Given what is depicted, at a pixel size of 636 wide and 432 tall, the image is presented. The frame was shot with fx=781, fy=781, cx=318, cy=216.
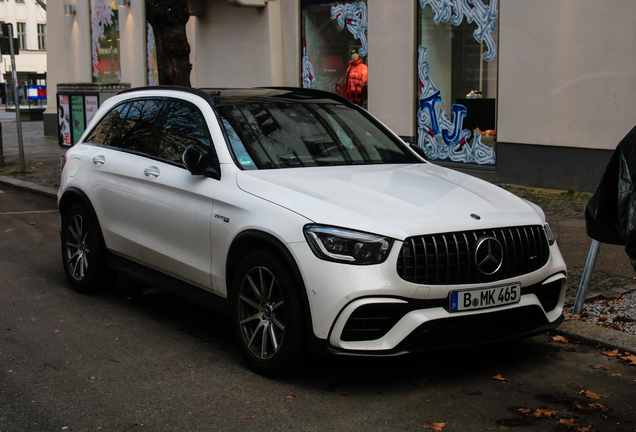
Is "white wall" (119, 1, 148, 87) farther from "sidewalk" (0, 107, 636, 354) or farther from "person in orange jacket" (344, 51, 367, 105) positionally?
"person in orange jacket" (344, 51, 367, 105)

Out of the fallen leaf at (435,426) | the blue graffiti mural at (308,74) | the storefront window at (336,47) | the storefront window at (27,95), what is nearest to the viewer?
the fallen leaf at (435,426)

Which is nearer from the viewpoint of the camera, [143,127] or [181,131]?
[181,131]

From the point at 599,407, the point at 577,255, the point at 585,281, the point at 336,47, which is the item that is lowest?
the point at 599,407

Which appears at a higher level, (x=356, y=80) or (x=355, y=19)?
(x=355, y=19)

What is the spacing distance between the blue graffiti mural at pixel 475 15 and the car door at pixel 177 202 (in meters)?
7.99

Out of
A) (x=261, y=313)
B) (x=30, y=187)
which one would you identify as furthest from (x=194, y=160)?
(x=30, y=187)

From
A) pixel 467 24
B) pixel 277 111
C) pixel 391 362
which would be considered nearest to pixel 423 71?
pixel 467 24

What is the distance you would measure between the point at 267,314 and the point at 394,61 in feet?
34.0

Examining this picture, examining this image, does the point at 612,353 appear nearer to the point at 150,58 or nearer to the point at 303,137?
the point at 303,137

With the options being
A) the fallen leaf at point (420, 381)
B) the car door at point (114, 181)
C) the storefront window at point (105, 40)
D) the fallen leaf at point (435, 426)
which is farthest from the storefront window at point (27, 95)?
the fallen leaf at point (435, 426)

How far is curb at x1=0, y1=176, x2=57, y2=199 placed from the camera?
531 inches

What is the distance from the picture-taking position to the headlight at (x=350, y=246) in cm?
420

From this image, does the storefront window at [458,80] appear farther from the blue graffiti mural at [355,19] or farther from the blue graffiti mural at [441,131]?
the blue graffiti mural at [355,19]

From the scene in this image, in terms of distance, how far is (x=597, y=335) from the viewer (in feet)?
17.7
